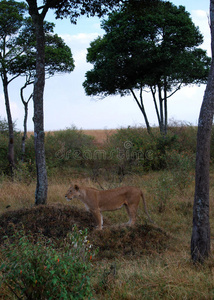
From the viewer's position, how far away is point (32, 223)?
837cm

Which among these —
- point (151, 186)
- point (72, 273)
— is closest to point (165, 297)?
point (72, 273)

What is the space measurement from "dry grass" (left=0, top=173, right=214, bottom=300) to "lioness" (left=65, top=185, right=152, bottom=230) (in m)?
0.47

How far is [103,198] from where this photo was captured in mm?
8469

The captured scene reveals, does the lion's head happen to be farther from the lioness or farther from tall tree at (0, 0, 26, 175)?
tall tree at (0, 0, 26, 175)

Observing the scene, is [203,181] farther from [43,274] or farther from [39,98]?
[39,98]

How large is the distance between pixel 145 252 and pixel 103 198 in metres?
1.80

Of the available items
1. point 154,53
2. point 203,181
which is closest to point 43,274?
point 203,181

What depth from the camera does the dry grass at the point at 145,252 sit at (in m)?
4.67

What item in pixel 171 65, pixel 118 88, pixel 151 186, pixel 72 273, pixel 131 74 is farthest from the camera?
pixel 118 88

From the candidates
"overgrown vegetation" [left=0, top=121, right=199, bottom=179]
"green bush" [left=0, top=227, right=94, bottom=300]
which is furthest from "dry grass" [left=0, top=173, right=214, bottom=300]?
"overgrown vegetation" [left=0, top=121, right=199, bottom=179]

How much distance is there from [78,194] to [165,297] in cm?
434

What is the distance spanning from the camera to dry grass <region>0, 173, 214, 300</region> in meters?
4.67

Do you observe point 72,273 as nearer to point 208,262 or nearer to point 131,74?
point 208,262

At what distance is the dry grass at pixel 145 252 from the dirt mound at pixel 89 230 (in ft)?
0.07
